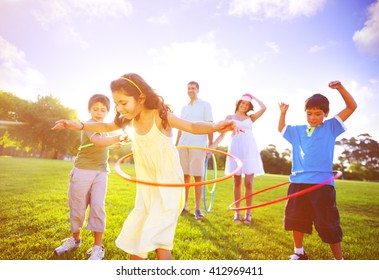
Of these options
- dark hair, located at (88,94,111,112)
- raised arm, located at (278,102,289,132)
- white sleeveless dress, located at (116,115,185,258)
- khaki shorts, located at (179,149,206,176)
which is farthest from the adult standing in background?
white sleeveless dress, located at (116,115,185,258)

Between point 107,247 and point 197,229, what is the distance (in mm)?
1087

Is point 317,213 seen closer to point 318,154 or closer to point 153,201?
point 318,154

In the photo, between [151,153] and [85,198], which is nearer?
[151,153]

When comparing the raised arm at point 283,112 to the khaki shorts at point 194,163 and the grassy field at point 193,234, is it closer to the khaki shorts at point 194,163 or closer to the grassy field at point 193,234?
the grassy field at point 193,234

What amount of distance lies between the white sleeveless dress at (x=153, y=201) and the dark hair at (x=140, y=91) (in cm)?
13

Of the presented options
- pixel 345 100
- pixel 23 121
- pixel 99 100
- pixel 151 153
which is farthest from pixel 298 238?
pixel 23 121

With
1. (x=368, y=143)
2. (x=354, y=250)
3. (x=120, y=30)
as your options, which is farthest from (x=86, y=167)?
(x=368, y=143)

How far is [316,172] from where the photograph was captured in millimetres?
2791

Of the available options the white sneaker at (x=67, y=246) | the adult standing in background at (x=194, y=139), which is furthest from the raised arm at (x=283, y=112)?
the white sneaker at (x=67, y=246)

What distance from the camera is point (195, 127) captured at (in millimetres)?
2170

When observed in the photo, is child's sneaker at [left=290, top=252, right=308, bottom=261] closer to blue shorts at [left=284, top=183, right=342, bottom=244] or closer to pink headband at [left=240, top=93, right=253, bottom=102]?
blue shorts at [left=284, top=183, right=342, bottom=244]

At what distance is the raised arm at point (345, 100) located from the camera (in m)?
2.67

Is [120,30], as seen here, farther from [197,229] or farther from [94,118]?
[197,229]

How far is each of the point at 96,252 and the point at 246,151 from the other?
2.45 metres
